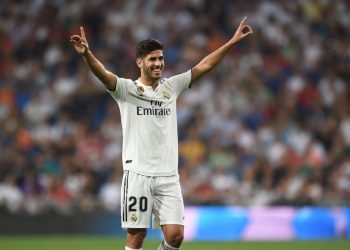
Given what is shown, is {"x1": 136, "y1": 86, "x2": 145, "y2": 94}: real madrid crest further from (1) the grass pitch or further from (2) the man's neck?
(1) the grass pitch

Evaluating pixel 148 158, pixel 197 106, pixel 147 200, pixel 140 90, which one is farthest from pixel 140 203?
pixel 197 106

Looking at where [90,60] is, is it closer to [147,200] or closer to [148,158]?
[148,158]

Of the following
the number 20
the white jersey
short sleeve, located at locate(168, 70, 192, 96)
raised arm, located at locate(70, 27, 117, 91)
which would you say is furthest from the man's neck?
the number 20

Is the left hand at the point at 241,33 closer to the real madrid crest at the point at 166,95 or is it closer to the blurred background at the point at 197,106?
the real madrid crest at the point at 166,95

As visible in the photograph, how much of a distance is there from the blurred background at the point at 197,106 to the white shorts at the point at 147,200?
7814 millimetres

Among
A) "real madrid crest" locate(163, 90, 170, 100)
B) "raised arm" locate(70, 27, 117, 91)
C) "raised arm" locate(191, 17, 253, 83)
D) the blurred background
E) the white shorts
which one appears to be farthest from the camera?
the blurred background

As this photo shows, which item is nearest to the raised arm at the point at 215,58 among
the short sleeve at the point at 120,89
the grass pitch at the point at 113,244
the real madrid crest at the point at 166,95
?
the real madrid crest at the point at 166,95

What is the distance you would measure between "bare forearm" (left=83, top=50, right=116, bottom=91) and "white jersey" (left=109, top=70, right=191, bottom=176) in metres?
0.09

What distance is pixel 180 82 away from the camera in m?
8.23

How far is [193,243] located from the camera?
48.0 ft

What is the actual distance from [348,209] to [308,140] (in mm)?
2029

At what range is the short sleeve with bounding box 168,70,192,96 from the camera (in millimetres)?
8188

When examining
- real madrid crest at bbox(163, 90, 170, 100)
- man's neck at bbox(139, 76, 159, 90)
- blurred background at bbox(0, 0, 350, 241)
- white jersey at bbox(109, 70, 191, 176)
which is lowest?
white jersey at bbox(109, 70, 191, 176)

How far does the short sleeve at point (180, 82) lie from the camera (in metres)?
8.19
